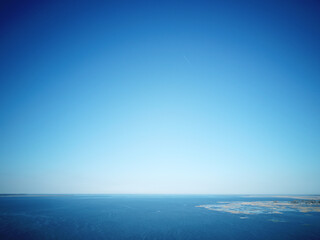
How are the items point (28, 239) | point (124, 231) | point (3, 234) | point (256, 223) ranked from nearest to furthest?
point (28, 239), point (3, 234), point (124, 231), point (256, 223)

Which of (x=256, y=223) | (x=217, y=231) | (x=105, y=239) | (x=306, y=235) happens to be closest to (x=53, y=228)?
(x=105, y=239)

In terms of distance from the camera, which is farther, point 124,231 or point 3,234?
point 124,231

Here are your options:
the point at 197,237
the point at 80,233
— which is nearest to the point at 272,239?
the point at 197,237

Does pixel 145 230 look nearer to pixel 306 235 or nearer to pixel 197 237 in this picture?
pixel 197 237

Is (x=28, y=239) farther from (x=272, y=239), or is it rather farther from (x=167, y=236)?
(x=272, y=239)

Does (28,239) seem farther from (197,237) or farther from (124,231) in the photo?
(197,237)

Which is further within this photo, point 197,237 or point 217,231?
point 217,231

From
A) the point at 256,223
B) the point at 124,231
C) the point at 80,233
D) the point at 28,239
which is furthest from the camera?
the point at 256,223

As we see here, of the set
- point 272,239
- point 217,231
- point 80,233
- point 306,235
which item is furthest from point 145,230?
point 306,235

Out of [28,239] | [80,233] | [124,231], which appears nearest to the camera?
[28,239]

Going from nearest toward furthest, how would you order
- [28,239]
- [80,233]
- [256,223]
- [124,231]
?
[28,239], [80,233], [124,231], [256,223]
